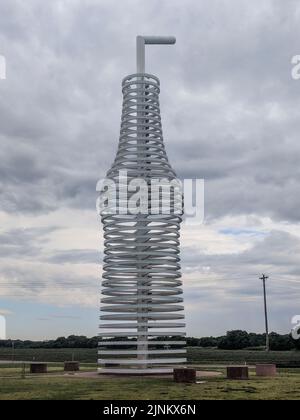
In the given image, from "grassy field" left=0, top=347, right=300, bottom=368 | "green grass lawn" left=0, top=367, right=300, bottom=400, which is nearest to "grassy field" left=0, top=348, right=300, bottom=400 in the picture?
"green grass lawn" left=0, top=367, right=300, bottom=400

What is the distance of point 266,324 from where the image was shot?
73.2m

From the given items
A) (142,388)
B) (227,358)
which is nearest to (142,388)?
(142,388)

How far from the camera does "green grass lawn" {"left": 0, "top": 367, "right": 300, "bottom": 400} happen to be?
24172 mm

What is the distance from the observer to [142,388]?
2720 centimetres

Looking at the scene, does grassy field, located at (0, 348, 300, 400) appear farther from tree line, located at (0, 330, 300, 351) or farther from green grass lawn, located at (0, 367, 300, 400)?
tree line, located at (0, 330, 300, 351)

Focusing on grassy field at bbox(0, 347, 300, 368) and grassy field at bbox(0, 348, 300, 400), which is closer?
grassy field at bbox(0, 348, 300, 400)

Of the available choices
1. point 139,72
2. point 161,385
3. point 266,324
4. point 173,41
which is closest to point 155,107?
point 139,72

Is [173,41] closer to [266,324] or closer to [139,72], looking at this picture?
[139,72]

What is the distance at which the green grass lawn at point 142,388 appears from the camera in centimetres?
2417

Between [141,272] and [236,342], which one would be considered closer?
[141,272]

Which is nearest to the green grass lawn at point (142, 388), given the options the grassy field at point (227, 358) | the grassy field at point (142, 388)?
the grassy field at point (142, 388)

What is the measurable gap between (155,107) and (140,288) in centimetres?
1289

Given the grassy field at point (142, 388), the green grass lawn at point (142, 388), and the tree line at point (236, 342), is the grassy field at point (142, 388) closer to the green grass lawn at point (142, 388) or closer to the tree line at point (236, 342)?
the green grass lawn at point (142, 388)

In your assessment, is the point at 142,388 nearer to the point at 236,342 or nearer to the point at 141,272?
the point at 141,272
